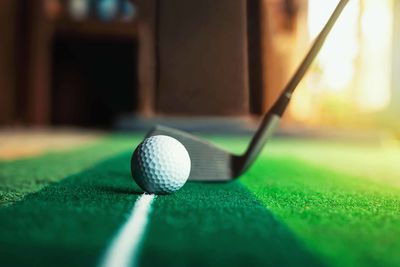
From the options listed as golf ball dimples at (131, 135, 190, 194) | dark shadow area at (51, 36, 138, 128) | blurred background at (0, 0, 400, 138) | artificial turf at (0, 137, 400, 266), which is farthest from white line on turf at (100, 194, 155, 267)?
dark shadow area at (51, 36, 138, 128)

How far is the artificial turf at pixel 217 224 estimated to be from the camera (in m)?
0.92

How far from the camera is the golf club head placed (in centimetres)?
190

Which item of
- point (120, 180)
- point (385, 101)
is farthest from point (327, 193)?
point (385, 101)

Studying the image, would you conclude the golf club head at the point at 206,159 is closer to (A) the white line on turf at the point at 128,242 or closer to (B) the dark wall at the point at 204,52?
(B) the dark wall at the point at 204,52

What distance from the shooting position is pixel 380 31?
23.4ft

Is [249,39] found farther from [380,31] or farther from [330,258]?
[380,31]

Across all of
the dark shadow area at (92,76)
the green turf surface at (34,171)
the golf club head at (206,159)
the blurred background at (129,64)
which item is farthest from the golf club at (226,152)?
the dark shadow area at (92,76)

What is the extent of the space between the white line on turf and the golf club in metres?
0.57

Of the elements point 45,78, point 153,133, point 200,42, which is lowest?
point 45,78

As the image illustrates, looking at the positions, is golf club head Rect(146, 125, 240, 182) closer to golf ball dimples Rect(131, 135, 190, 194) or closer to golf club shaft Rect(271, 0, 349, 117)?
golf ball dimples Rect(131, 135, 190, 194)

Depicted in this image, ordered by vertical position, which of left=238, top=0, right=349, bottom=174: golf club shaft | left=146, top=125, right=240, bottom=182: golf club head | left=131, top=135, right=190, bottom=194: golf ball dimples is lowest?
left=146, top=125, right=240, bottom=182: golf club head

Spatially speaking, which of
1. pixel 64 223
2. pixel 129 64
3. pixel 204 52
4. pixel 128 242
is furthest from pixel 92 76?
pixel 128 242

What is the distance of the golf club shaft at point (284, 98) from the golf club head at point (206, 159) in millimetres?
105

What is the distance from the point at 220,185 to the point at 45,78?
21.1 ft
